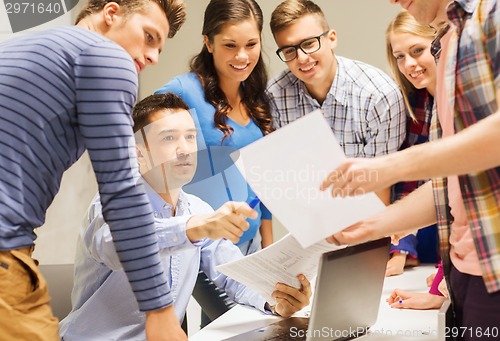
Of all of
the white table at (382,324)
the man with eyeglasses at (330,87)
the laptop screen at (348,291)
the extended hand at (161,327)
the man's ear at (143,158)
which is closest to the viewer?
the extended hand at (161,327)

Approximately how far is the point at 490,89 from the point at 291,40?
1433 mm

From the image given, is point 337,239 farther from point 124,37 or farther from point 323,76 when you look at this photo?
point 323,76

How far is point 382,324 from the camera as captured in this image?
1.58 meters

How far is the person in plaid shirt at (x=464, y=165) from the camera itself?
3.41ft

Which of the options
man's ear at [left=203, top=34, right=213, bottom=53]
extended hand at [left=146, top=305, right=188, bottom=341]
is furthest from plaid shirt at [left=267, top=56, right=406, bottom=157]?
extended hand at [left=146, top=305, right=188, bottom=341]

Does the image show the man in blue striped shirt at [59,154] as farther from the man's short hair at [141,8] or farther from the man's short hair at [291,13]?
the man's short hair at [291,13]

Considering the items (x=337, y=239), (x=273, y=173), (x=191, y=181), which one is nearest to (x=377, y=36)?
(x=191, y=181)

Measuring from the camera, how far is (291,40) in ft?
8.09

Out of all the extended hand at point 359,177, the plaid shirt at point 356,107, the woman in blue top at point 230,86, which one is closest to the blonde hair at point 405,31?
the plaid shirt at point 356,107

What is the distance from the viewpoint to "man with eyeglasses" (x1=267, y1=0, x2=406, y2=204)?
7.84 feet

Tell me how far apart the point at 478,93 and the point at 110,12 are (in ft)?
2.46

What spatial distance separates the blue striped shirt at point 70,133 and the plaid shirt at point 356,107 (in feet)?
4.35

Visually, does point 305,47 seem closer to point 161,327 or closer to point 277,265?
point 277,265

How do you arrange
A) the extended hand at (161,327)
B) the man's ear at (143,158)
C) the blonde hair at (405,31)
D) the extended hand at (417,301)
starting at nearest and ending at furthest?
the extended hand at (161,327) → the extended hand at (417,301) → the man's ear at (143,158) → the blonde hair at (405,31)
